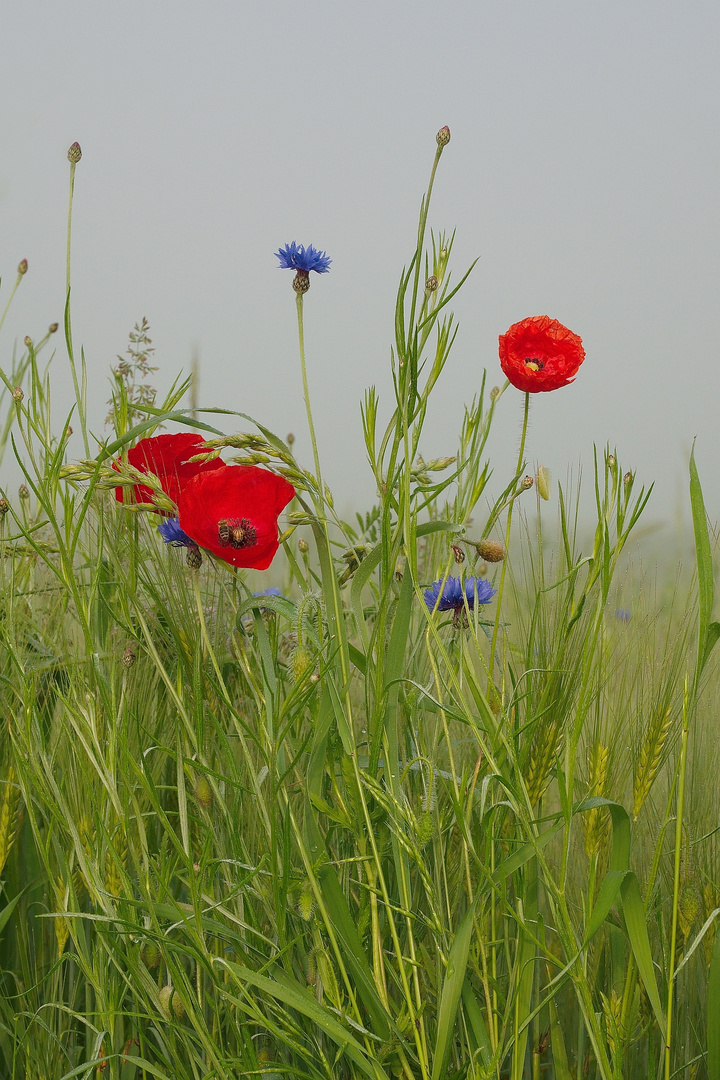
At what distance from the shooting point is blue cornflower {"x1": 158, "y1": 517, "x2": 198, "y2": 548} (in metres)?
0.64

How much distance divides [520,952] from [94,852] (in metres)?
0.30

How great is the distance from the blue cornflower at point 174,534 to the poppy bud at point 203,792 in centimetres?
17

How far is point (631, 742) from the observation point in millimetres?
742

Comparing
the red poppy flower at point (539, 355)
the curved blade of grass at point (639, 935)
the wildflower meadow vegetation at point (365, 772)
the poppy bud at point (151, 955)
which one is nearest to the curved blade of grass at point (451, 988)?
the wildflower meadow vegetation at point (365, 772)

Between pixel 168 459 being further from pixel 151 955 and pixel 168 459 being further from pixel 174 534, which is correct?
pixel 151 955

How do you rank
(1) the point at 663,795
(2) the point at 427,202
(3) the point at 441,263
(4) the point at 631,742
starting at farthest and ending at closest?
1. (1) the point at 663,795
2. (4) the point at 631,742
3. (3) the point at 441,263
4. (2) the point at 427,202

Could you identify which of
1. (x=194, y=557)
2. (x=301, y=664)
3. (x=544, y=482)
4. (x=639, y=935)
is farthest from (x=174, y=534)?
(x=639, y=935)

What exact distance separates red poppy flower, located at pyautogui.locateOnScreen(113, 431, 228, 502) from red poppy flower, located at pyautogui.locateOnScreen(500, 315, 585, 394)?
230 millimetres

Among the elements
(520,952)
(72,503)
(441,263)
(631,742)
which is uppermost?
(441,263)

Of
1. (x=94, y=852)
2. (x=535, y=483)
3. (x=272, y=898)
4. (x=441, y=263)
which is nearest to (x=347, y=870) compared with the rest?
(x=272, y=898)

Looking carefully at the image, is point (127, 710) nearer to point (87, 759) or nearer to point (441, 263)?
point (87, 759)

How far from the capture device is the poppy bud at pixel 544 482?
2.09 ft

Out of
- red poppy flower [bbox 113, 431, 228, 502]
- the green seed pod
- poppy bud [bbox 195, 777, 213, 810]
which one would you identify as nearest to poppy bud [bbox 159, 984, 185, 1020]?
poppy bud [bbox 195, 777, 213, 810]

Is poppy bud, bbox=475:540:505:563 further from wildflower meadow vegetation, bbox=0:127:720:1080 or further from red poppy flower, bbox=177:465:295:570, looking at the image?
red poppy flower, bbox=177:465:295:570
